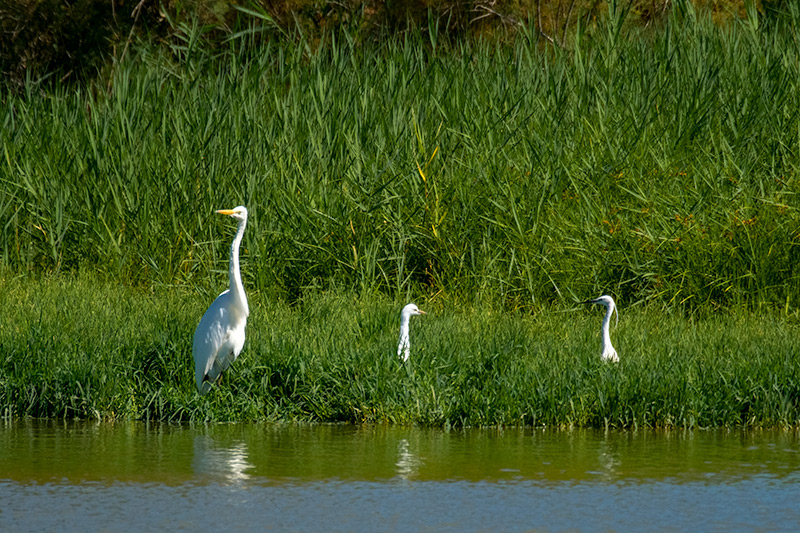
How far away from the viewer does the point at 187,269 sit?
1005cm

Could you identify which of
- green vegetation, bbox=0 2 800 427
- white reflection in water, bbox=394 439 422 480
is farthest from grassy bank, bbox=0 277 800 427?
white reflection in water, bbox=394 439 422 480

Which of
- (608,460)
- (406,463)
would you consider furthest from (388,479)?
(608,460)

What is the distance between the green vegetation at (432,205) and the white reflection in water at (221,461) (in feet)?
3.47

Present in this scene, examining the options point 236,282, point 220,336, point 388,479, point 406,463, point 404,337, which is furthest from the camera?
point 404,337

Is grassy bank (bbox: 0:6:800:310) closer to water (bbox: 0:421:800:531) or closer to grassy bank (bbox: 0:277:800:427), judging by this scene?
grassy bank (bbox: 0:277:800:427)

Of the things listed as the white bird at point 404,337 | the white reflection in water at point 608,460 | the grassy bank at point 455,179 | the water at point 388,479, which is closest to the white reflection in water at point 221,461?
the water at point 388,479

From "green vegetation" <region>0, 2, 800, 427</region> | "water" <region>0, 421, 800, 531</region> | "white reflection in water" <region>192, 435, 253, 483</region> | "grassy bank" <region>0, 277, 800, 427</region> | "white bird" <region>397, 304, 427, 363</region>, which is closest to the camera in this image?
"water" <region>0, 421, 800, 531</region>

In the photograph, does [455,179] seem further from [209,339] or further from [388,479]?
[388,479]

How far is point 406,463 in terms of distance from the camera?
19.2ft

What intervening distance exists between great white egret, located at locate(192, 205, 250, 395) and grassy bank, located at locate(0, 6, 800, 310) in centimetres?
222

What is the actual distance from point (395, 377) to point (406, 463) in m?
1.18

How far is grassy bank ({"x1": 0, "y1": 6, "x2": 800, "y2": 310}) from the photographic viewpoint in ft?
31.4

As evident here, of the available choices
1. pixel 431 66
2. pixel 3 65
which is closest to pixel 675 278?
Answer: pixel 431 66

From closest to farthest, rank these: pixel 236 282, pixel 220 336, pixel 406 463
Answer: pixel 406 463 < pixel 220 336 < pixel 236 282
